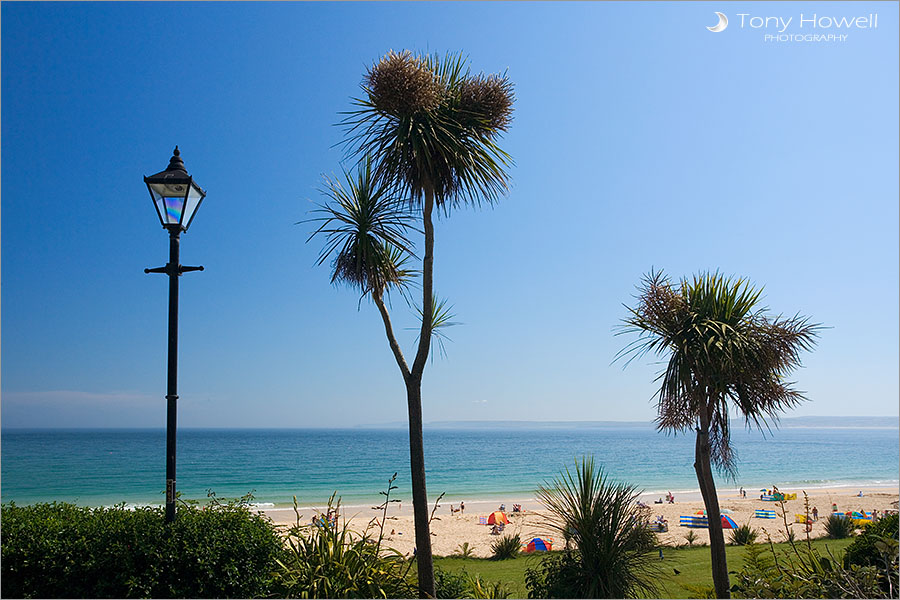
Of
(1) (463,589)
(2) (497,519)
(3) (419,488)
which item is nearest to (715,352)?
(3) (419,488)

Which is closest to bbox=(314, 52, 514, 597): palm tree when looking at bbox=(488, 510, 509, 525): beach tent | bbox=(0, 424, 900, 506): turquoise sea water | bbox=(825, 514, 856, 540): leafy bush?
bbox=(825, 514, 856, 540): leafy bush

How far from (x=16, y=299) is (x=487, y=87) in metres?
72.2

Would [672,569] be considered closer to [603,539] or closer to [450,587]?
[603,539]

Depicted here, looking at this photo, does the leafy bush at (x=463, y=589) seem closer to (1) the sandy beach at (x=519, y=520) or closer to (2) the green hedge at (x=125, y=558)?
(2) the green hedge at (x=125, y=558)

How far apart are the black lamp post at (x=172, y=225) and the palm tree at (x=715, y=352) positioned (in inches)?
190

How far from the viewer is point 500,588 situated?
6266 mm

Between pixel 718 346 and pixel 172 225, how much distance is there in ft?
17.6

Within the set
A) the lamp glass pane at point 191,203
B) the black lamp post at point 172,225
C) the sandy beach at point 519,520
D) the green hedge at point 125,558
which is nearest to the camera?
the green hedge at point 125,558

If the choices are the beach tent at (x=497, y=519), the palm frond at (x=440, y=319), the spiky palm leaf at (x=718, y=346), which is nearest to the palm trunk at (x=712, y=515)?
the spiky palm leaf at (x=718, y=346)

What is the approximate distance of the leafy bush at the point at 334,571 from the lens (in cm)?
520

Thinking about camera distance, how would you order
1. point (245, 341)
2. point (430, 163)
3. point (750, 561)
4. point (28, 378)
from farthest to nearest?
point (245, 341), point (28, 378), point (430, 163), point (750, 561)

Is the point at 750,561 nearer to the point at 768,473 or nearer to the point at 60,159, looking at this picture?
the point at 60,159

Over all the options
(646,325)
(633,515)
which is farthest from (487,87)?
(633,515)

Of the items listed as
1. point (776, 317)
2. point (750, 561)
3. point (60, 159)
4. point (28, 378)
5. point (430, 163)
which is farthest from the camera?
point (28, 378)
